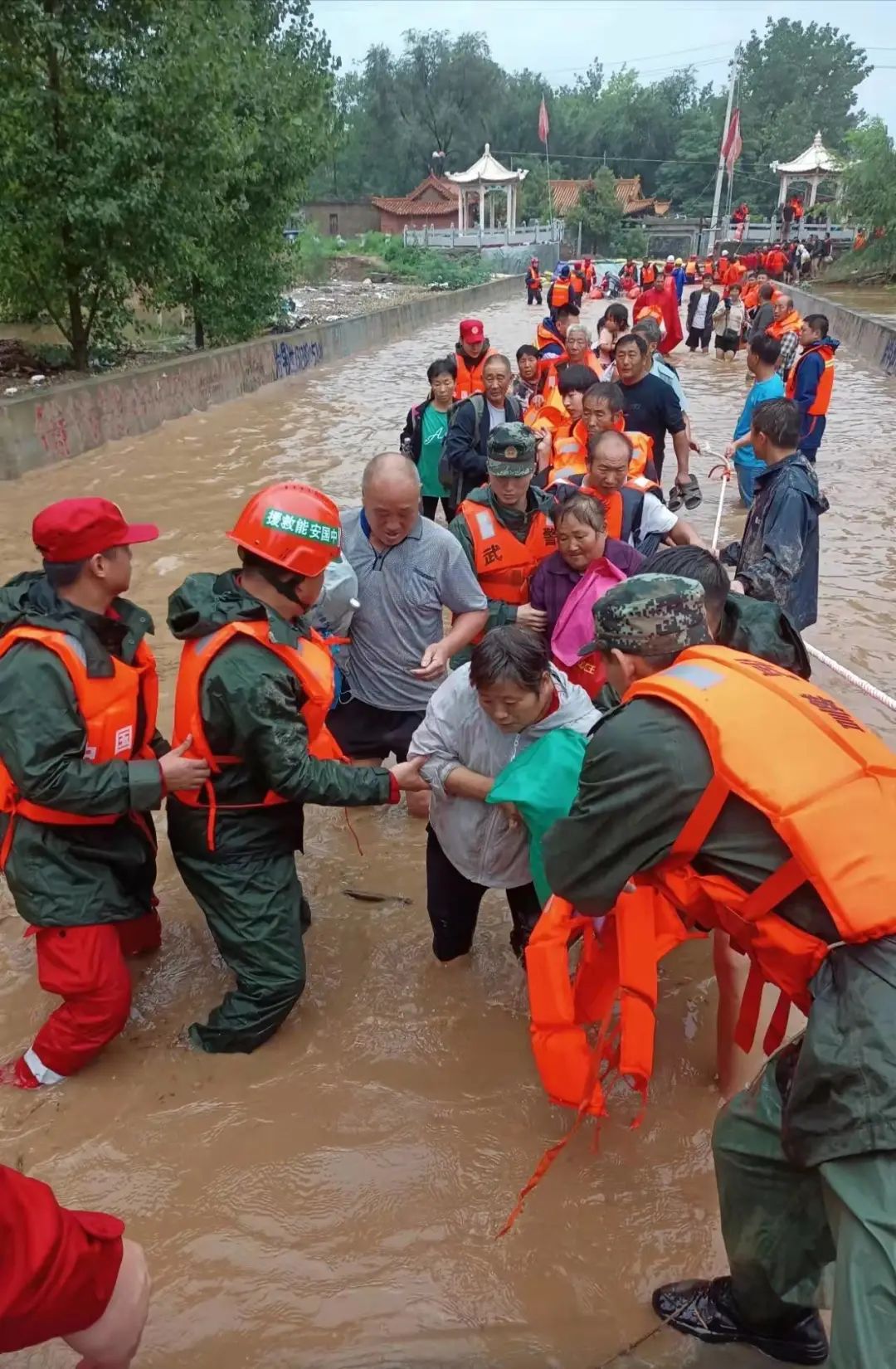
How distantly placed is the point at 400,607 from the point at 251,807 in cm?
135

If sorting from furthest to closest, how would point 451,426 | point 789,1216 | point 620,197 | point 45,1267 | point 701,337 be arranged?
point 620,197 < point 701,337 < point 451,426 < point 789,1216 < point 45,1267

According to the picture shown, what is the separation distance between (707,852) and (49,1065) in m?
2.45

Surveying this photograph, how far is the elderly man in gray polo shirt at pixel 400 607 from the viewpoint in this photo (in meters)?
4.04

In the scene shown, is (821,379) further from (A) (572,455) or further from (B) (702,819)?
(B) (702,819)

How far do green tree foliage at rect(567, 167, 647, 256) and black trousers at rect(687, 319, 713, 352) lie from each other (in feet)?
152

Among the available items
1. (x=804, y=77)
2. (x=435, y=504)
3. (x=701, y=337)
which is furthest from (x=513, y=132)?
(x=435, y=504)

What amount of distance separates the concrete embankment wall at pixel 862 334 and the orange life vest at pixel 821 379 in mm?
11712

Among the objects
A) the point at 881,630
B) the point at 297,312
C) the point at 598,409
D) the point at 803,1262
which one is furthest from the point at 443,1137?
the point at 297,312

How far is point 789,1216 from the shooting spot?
215 centimetres

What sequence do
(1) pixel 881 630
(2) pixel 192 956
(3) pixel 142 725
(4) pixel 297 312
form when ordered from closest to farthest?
(3) pixel 142 725, (2) pixel 192 956, (1) pixel 881 630, (4) pixel 297 312

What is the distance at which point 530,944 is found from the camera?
247 cm

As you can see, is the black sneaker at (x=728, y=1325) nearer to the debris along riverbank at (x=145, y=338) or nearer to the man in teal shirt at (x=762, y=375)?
the man in teal shirt at (x=762, y=375)

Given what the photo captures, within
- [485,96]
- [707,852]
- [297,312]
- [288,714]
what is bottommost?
[297,312]

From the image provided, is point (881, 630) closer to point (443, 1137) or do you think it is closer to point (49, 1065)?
point (443, 1137)
